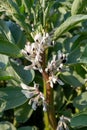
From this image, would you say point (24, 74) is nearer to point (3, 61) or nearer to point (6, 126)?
point (3, 61)

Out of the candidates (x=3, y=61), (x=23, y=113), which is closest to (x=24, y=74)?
(x=3, y=61)

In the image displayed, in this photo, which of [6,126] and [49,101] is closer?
[49,101]

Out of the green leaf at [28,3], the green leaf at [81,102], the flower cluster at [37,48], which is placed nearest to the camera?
the flower cluster at [37,48]

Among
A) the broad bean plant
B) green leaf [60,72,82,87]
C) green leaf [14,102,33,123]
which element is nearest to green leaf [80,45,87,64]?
the broad bean plant

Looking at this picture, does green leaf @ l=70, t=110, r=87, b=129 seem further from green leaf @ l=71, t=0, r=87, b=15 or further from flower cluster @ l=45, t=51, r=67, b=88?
green leaf @ l=71, t=0, r=87, b=15

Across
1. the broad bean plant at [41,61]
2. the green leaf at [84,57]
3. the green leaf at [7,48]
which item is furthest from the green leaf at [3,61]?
the green leaf at [84,57]

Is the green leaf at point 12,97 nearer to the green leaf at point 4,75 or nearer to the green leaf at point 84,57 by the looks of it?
the green leaf at point 4,75
